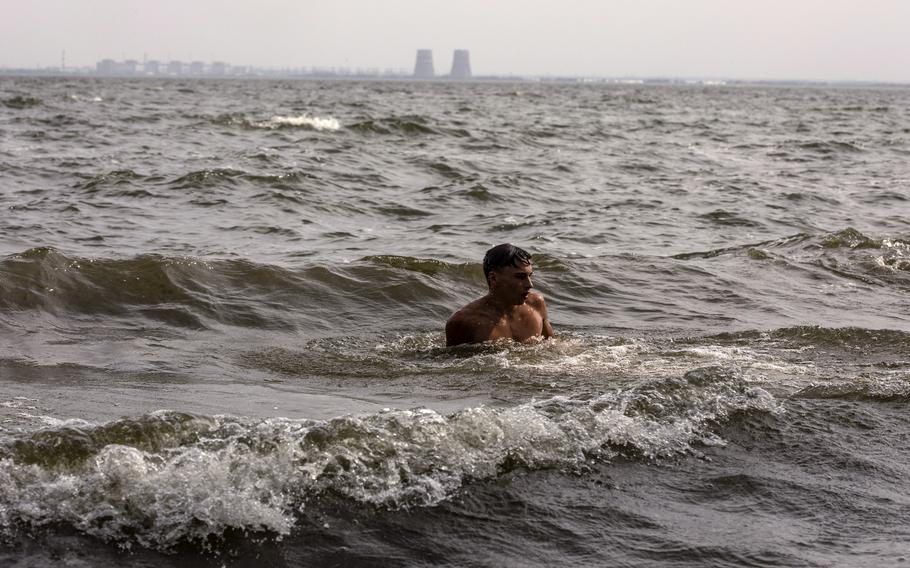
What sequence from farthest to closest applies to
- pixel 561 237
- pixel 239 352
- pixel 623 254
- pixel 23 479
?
pixel 561 237
pixel 623 254
pixel 239 352
pixel 23 479

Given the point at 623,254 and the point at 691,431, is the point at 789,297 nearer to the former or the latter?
the point at 623,254

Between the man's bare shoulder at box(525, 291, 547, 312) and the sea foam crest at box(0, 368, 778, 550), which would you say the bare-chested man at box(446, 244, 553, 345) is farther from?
the sea foam crest at box(0, 368, 778, 550)

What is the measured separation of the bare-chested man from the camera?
7.50 meters

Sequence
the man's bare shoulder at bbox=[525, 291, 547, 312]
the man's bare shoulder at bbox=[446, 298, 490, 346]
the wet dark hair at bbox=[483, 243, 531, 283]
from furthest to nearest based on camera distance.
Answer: the man's bare shoulder at bbox=[525, 291, 547, 312]
the man's bare shoulder at bbox=[446, 298, 490, 346]
the wet dark hair at bbox=[483, 243, 531, 283]

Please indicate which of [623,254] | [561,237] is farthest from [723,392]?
[561,237]

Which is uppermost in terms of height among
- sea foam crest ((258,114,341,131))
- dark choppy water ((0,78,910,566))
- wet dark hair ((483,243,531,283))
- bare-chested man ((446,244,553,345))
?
sea foam crest ((258,114,341,131))

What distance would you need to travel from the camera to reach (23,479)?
14.5 ft

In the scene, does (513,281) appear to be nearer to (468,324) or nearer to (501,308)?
(501,308)

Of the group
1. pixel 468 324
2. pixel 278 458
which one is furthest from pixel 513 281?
pixel 278 458

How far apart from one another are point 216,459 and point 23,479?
747mm

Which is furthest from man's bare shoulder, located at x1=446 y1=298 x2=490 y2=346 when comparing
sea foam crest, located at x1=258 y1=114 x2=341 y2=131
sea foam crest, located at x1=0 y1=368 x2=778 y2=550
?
sea foam crest, located at x1=258 y1=114 x2=341 y2=131

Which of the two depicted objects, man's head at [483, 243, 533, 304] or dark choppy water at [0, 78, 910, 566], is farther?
man's head at [483, 243, 533, 304]

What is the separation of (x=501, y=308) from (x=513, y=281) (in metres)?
0.26

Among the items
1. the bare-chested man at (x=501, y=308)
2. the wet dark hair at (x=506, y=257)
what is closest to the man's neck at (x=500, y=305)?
the bare-chested man at (x=501, y=308)
